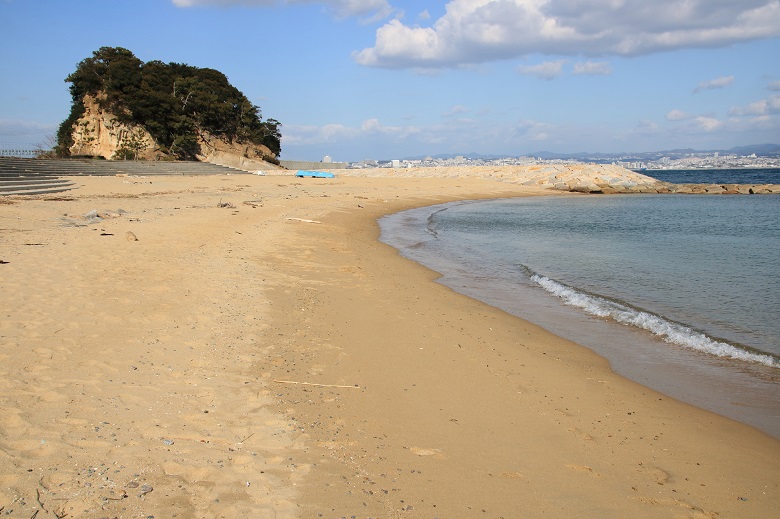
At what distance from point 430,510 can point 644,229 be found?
22041 mm

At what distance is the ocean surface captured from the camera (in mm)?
6167

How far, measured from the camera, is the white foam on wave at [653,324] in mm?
6770

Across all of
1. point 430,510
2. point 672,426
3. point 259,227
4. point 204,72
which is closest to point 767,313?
point 672,426

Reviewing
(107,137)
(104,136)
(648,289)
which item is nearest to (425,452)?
(648,289)

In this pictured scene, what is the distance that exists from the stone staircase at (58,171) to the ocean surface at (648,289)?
13.4m

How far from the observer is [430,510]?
10.6ft

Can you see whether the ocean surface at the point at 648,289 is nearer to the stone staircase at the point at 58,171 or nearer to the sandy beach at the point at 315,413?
the sandy beach at the point at 315,413

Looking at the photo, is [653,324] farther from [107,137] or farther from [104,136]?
A: [104,136]

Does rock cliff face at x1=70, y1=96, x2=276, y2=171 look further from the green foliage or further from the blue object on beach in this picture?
the blue object on beach

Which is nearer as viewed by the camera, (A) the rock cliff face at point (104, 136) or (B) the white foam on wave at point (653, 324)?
(B) the white foam on wave at point (653, 324)

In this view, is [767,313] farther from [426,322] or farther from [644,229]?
[644,229]

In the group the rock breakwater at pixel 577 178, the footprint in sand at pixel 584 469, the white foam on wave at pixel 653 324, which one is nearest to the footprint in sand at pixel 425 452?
the footprint in sand at pixel 584 469

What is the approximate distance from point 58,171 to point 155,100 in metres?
24.0

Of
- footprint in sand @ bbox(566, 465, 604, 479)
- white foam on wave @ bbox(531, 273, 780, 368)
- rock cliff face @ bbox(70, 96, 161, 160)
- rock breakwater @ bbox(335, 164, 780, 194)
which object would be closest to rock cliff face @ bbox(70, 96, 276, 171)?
rock cliff face @ bbox(70, 96, 161, 160)
